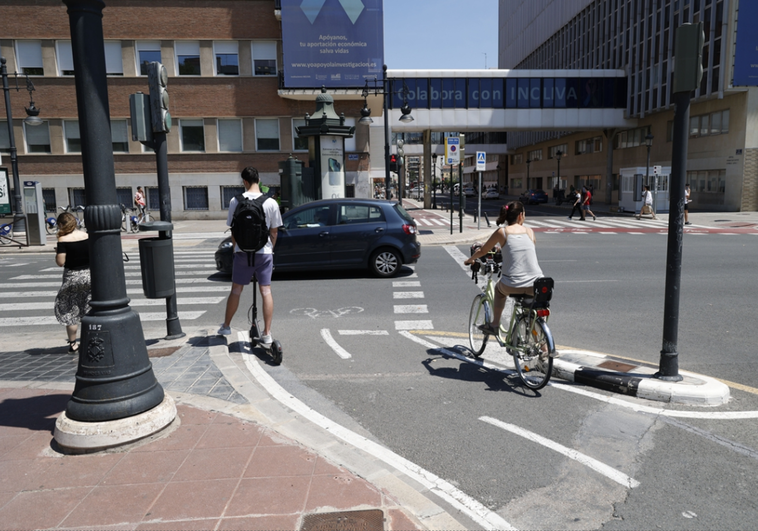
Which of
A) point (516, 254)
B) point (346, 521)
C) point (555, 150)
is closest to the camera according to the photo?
point (346, 521)

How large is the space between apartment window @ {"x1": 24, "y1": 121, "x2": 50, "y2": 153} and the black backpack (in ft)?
98.8

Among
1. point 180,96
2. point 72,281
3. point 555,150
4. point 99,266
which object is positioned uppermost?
point 180,96

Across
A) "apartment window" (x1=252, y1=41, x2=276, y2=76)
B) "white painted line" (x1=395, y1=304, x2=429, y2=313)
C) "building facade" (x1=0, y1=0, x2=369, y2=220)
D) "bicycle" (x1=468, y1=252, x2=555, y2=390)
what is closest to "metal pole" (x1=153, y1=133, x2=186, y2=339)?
"white painted line" (x1=395, y1=304, x2=429, y2=313)

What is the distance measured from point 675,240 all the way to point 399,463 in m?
3.34

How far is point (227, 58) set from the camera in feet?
101

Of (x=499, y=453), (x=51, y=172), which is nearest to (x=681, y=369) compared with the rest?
(x=499, y=453)

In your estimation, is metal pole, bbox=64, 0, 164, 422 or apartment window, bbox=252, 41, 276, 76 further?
apartment window, bbox=252, 41, 276, 76

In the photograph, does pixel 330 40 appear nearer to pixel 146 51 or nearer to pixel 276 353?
pixel 146 51

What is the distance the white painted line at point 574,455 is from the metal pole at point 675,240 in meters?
1.68

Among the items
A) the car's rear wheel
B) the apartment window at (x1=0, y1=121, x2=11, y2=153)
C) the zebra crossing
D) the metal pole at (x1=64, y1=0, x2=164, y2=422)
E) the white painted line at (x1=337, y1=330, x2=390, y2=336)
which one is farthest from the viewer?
the apartment window at (x1=0, y1=121, x2=11, y2=153)

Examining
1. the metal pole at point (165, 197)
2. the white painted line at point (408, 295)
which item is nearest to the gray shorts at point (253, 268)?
the metal pole at point (165, 197)

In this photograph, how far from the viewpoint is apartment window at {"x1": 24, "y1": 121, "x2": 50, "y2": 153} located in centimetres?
3055

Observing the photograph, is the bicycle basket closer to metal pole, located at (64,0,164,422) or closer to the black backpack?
the black backpack

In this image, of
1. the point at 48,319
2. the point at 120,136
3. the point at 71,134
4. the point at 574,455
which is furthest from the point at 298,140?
the point at 574,455
